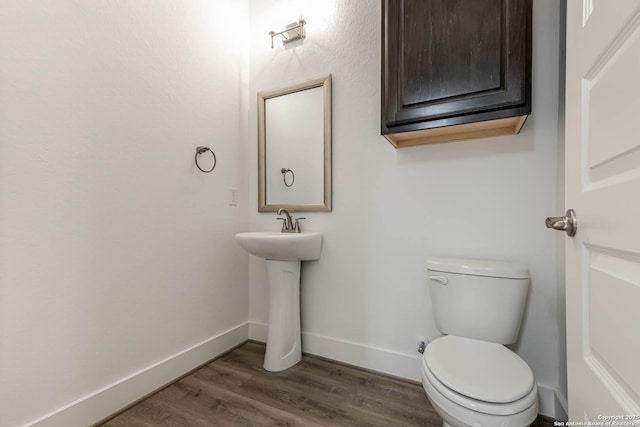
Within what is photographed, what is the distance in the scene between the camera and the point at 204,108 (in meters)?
1.77

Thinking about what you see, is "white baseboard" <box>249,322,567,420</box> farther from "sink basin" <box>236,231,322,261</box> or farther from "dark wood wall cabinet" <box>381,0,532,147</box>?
"dark wood wall cabinet" <box>381,0,532,147</box>

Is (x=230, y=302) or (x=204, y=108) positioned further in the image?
(x=230, y=302)

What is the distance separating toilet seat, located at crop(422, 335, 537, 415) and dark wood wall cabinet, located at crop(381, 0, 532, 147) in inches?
37.2

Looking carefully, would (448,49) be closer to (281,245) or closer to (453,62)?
(453,62)

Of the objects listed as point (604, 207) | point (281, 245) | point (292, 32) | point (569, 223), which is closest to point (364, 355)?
point (281, 245)

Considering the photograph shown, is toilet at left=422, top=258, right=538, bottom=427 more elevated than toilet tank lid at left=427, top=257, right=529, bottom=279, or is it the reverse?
toilet tank lid at left=427, top=257, right=529, bottom=279

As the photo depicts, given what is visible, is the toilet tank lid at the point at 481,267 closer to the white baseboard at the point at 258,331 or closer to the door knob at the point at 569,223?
the door knob at the point at 569,223

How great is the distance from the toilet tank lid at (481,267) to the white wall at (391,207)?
0.11 metres

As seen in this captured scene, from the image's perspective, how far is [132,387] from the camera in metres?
1.37

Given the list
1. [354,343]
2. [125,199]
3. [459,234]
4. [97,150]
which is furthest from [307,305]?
[97,150]

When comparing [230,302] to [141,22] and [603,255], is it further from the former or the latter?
[603,255]

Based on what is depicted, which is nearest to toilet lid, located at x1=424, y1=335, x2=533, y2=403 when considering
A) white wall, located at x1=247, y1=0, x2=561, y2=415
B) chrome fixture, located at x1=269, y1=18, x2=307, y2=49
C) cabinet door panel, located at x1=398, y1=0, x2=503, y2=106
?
white wall, located at x1=247, y1=0, x2=561, y2=415

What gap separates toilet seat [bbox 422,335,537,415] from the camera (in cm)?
84

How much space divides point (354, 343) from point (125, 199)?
151 centimetres
